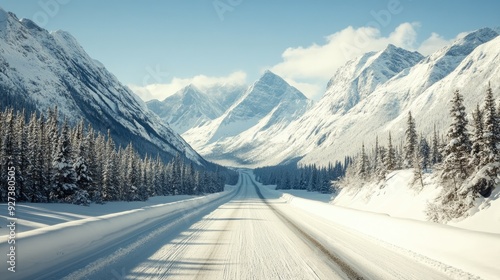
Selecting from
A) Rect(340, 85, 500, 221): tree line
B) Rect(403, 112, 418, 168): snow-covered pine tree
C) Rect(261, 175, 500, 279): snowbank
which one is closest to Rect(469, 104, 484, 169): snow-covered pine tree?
Rect(340, 85, 500, 221): tree line

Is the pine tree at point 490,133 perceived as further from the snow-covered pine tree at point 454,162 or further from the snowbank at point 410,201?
the snowbank at point 410,201

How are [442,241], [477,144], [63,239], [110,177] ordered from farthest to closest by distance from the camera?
[110,177] < [477,144] < [442,241] < [63,239]

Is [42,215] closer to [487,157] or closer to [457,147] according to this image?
[457,147]

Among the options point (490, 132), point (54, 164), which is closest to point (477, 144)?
point (490, 132)

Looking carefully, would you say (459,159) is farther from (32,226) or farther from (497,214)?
(32,226)

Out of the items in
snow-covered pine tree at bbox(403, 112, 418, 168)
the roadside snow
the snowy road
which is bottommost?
the roadside snow

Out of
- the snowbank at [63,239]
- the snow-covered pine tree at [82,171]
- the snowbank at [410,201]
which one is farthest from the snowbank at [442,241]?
the snow-covered pine tree at [82,171]

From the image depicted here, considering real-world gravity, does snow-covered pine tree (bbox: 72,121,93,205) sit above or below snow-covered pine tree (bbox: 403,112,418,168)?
below

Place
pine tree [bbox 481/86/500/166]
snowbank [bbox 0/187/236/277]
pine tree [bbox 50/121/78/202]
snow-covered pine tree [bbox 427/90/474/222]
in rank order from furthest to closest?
pine tree [bbox 50/121/78/202] < snow-covered pine tree [bbox 427/90/474/222] < pine tree [bbox 481/86/500/166] < snowbank [bbox 0/187/236/277]

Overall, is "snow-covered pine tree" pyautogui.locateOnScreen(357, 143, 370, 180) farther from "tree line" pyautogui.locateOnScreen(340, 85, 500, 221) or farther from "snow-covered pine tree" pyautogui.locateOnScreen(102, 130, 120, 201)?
"snow-covered pine tree" pyautogui.locateOnScreen(102, 130, 120, 201)

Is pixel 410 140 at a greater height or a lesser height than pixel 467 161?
greater

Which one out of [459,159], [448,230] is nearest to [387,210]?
[459,159]

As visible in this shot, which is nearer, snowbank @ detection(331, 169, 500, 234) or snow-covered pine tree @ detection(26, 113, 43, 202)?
snowbank @ detection(331, 169, 500, 234)

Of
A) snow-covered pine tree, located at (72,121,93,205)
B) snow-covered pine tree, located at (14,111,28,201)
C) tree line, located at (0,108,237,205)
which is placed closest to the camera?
tree line, located at (0,108,237,205)
